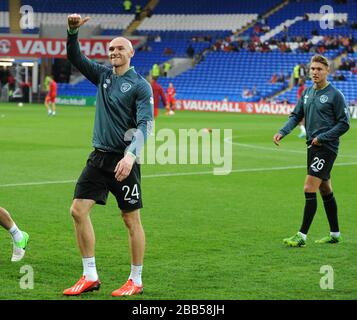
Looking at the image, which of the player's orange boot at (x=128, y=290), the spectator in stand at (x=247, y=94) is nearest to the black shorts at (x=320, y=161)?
the player's orange boot at (x=128, y=290)

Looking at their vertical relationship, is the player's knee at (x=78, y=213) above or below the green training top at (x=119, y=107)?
below

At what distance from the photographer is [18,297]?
25.5 ft

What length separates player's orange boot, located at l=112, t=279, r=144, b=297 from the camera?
26.1 ft

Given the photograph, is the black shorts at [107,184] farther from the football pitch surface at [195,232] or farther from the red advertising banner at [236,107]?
the red advertising banner at [236,107]

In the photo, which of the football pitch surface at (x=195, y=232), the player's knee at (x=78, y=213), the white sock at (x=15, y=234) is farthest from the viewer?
the white sock at (x=15, y=234)

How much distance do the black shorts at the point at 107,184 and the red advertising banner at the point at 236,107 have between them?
41.7 meters

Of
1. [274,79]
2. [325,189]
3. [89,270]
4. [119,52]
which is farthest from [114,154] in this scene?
[274,79]

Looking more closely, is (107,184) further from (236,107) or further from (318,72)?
(236,107)

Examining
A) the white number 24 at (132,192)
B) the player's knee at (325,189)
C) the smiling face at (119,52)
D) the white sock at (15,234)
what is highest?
the smiling face at (119,52)

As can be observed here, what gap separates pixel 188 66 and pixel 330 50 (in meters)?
11.9

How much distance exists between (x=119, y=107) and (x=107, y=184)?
0.75m

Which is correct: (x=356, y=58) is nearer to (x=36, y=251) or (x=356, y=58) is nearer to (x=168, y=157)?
(x=168, y=157)

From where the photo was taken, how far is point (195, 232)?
38.3ft

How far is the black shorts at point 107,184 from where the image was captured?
8133mm
